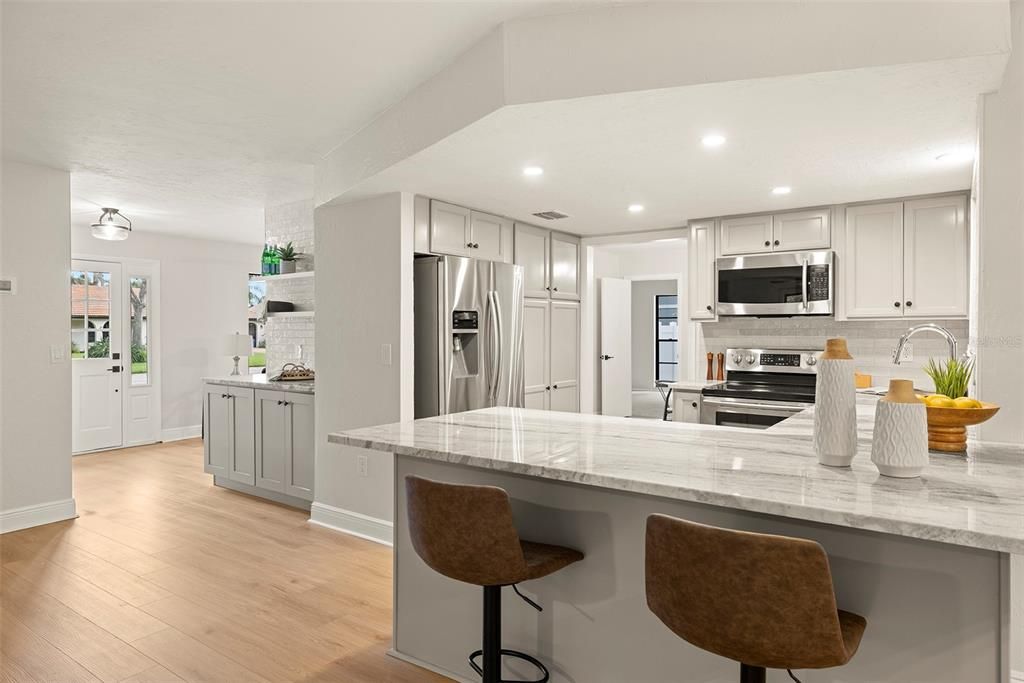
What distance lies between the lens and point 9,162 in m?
4.03

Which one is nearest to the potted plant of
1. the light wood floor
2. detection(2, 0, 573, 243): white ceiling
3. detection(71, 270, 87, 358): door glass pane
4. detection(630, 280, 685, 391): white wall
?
detection(2, 0, 573, 243): white ceiling

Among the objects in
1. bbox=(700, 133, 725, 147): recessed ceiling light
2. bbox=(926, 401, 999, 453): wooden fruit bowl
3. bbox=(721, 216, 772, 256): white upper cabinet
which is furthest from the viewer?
bbox=(721, 216, 772, 256): white upper cabinet

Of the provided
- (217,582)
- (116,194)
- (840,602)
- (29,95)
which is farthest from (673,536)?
(116,194)

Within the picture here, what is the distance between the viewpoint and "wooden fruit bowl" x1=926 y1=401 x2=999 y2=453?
182 cm

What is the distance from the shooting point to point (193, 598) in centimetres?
302

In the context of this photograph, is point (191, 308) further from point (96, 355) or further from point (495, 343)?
point (495, 343)

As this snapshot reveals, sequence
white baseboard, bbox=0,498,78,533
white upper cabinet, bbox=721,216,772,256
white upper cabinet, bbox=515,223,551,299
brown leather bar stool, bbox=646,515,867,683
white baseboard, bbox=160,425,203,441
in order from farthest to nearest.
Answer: white baseboard, bbox=160,425,203,441 → white upper cabinet, bbox=515,223,551,299 → white upper cabinet, bbox=721,216,772,256 → white baseboard, bbox=0,498,78,533 → brown leather bar stool, bbox=646,515,867,683

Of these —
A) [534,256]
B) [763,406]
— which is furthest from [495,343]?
[763,406]

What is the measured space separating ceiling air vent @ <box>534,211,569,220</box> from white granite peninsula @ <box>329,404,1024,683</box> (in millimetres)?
2248

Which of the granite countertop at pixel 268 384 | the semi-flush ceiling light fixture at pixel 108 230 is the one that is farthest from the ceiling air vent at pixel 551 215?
the semi-flush ceiling light fixture at pixel 108 230

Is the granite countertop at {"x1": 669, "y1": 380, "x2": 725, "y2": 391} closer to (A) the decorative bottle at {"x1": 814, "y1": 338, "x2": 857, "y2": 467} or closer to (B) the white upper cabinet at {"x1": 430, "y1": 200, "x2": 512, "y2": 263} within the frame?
(B) the white upper cabinet at {"x1": 430, "y1": 200, "x2": 512, "y2": 263}

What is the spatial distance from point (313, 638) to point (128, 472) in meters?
4.03

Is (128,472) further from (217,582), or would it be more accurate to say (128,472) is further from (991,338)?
(991,338)

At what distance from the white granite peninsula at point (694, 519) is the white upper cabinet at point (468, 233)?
177 cm
